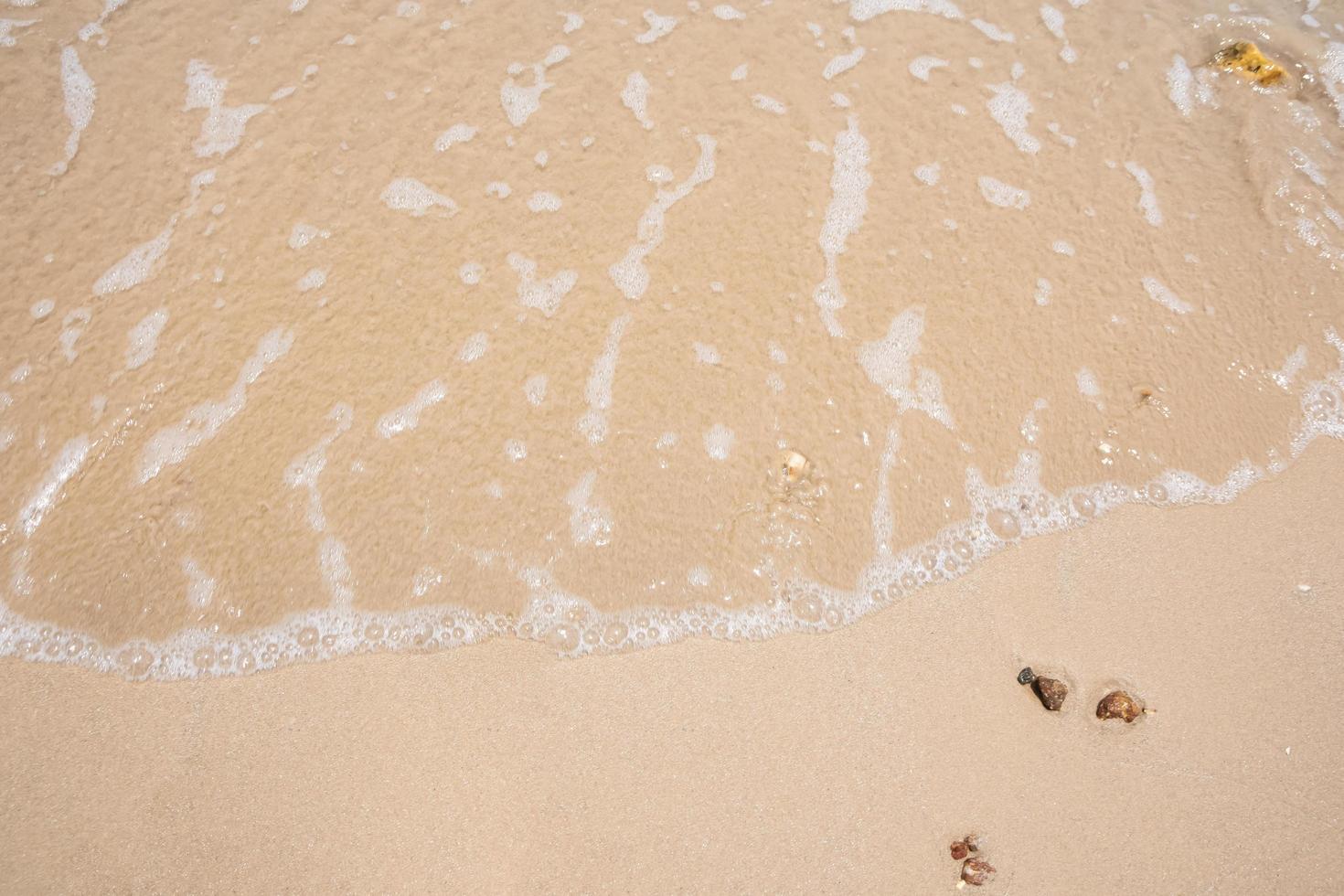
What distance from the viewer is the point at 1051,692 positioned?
208 cm

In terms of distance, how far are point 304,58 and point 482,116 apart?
804mm

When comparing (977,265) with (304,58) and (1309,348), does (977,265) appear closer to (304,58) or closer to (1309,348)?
(1309,348)

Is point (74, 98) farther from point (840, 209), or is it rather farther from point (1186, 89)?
point (1186, 89)

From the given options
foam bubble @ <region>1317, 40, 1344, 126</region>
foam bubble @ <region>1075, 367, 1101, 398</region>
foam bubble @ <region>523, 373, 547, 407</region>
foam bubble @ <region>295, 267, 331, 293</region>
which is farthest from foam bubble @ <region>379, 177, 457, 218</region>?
foam bubble @ <region>1317, 40, 1344, 126</region>

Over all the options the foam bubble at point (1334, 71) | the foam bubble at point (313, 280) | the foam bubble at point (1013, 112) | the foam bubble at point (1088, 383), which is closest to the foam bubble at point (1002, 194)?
the foam bubble at point (1013, 112)

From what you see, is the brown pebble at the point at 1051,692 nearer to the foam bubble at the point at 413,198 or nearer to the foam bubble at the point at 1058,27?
the foam bubble at the point at 413,198

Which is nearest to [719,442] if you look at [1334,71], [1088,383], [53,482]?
[1088,383]

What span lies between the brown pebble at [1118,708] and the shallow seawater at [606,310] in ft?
1.63

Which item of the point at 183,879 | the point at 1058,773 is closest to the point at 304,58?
the point at 183,879

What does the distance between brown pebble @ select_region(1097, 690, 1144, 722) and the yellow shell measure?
2782 mm

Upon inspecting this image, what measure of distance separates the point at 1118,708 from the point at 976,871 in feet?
1.90

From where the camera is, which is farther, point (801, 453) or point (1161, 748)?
point (801, 453)

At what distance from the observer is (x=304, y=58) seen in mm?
3139

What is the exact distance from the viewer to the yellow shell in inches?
128
